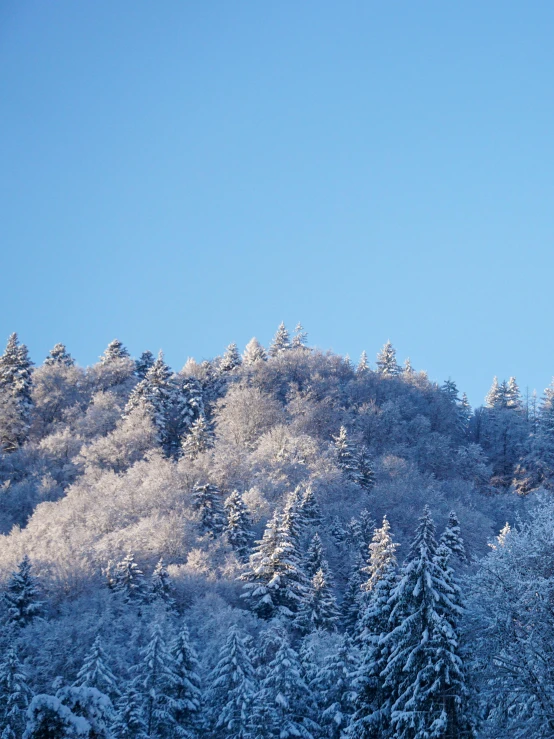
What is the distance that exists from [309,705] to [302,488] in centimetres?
3838

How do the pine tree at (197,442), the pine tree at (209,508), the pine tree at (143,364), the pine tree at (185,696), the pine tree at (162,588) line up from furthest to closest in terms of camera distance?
the pine tree at (143,364) → the pine tree at (197,442) → the pine tree at (209,508) → the pine tree at (162,588) → the pine tree at (185,696)

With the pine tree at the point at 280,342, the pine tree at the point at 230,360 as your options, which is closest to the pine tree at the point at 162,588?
the pine tree at the point at 230,360

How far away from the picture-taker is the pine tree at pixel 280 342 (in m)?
108

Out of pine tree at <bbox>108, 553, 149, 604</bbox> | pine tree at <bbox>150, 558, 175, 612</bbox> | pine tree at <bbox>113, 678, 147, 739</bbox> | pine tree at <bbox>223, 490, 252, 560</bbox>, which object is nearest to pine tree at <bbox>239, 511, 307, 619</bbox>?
pine tree at <bbox>150, 558, 175, 612</bbox>

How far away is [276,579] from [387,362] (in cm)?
7056

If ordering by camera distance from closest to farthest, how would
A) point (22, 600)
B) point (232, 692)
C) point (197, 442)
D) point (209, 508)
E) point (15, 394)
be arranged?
point (232, 692), point (22, 600), point (209, 508), point (197, 442), point (15, 394)

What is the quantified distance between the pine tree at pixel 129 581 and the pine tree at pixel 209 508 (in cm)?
907

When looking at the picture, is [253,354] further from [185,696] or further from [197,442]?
[185,696]

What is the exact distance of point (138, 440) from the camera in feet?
247

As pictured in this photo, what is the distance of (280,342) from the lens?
4454 inches

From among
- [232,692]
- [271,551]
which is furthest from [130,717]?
[271,551]

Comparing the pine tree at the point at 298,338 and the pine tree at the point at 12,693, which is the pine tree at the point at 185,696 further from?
the pine tree at the point at 298,338

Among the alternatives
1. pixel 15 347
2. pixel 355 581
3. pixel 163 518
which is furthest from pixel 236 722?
pixel 15 347

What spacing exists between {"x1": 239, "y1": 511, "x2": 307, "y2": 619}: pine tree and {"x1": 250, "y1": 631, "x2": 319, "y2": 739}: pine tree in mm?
14492
